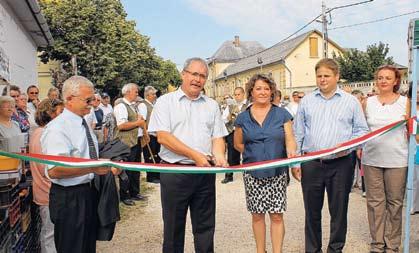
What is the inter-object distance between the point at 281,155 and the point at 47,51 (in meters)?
25.8

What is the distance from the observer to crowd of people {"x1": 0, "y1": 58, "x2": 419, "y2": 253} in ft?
9.86

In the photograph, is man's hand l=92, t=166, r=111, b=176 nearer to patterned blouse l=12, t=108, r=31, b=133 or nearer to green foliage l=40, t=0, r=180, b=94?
patterned blouse l=12, t=108, r=31, b=133

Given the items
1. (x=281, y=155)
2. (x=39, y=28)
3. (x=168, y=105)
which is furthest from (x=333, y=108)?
(x=39, y=28)

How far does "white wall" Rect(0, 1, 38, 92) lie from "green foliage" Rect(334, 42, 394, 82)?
30.4 metres

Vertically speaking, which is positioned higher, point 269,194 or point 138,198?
point 269,194

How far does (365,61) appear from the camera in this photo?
124ft

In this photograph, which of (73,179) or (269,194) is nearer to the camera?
(73,179)

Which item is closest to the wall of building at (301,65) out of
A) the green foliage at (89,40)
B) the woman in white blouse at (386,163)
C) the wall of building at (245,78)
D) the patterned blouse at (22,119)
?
the wall of building at (245,78)

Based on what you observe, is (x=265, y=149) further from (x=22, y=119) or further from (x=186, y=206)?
(x=22, y=119)

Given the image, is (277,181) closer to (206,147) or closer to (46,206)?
(206,147)

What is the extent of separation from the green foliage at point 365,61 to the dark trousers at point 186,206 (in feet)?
121

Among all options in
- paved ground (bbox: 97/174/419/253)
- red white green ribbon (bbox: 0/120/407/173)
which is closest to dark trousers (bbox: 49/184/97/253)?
red white green ribbon (bbox: 0/120/407/173)

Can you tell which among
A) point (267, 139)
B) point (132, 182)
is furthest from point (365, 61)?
point (267, 139)

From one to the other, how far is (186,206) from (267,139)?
1.03 m
